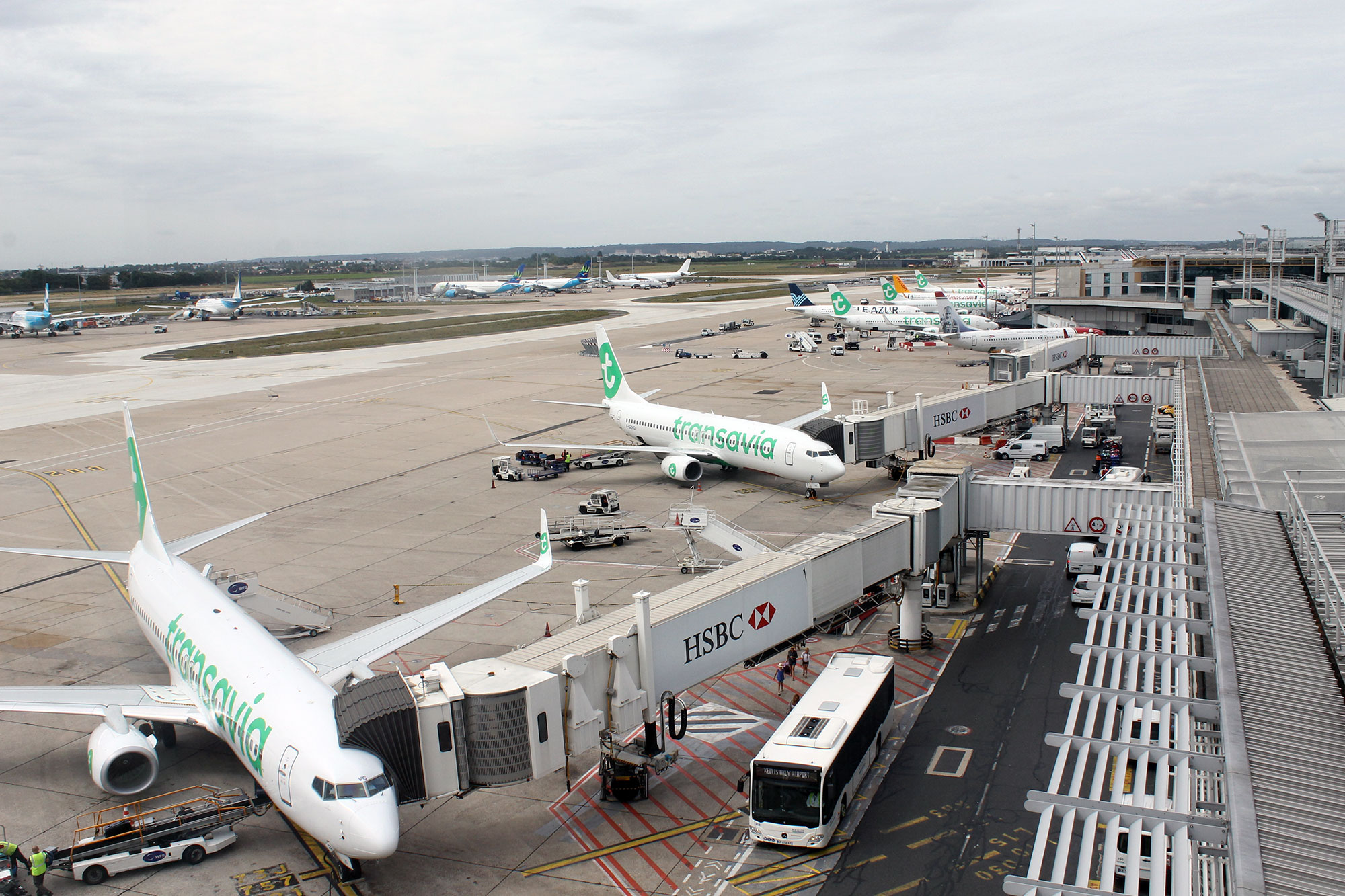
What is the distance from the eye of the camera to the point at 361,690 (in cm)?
2186

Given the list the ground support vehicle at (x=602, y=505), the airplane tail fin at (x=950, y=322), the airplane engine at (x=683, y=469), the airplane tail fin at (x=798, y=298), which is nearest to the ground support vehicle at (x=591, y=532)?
the ground support vehicle at (x=602, y=505)

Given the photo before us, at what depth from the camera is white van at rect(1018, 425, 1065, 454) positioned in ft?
227

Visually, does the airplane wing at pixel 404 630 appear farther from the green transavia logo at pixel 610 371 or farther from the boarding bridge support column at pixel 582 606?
the green transavia logo at pixel 610 371

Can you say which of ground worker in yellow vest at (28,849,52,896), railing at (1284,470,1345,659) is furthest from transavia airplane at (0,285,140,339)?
railing at (1284,470,1345,659)

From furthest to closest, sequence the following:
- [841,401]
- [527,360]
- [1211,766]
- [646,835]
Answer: [527,360], [841,401], [646,835], [1211,766]

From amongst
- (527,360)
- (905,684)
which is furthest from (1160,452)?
(527,360)

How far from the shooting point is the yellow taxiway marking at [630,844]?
23000 mm

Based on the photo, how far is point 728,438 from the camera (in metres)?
57.9

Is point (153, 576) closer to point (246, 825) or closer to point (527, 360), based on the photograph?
point (246, 825)

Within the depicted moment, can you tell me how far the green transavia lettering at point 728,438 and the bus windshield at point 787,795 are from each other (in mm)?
32535

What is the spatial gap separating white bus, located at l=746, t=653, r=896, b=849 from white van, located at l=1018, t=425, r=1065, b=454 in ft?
155

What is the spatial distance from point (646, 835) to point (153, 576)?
19457 mm

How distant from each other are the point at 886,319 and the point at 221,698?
127836 mm

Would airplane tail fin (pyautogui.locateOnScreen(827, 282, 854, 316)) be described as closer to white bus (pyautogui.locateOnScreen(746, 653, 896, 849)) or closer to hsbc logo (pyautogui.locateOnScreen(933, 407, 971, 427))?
hsbc logo (pyautogui.locateOnScreen(933, 407, 971, 427))
